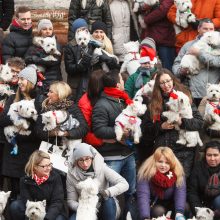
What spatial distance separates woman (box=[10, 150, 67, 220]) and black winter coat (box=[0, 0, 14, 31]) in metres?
3.71

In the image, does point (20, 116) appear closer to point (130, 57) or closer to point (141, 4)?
point (130, 57)

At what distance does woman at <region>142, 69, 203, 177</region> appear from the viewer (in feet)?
35.0

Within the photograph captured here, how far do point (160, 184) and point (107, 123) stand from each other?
1088mm

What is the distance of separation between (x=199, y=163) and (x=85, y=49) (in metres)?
2.52

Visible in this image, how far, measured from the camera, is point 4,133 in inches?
433

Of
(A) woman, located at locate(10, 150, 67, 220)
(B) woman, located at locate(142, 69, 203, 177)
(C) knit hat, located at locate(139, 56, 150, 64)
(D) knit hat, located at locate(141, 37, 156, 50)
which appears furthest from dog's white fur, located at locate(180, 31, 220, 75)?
(A) woman, located at locate(10, 150, 67, 220)

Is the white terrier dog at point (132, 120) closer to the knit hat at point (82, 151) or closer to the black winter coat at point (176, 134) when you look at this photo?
the black winter coat at point (176, 134)

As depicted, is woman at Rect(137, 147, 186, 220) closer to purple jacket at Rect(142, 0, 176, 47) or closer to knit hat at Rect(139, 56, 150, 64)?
knit hat at Rect(139, 56, 150, 64)

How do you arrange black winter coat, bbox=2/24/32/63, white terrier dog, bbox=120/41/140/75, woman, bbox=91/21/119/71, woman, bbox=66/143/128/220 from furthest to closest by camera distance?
white terrier dog, bbox=120/41/140/75
black winter coat, bbox=2/24/32/63
woman, bbox=91/21/119/71
woman, bbox=66/143/128/220

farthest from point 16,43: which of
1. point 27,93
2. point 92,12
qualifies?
point 92,12

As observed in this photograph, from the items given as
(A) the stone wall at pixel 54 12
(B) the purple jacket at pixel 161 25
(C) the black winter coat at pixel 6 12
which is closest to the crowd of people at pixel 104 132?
(B) the purple jacket at pixel 161 25

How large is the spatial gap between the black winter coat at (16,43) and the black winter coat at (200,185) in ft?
10.9

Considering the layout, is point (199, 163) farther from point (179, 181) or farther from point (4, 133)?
point (4, 133)

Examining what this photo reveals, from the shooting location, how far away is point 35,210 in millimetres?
9961
